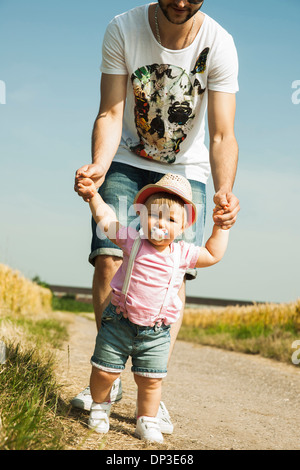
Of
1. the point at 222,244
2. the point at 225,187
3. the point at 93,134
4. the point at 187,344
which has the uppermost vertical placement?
the point at 93,134

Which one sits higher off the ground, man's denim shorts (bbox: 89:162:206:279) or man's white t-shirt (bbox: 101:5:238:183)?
man's white t-shirt (bbox: 101:5:238:183)

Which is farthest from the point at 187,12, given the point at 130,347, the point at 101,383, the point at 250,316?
A: the point at 250,316

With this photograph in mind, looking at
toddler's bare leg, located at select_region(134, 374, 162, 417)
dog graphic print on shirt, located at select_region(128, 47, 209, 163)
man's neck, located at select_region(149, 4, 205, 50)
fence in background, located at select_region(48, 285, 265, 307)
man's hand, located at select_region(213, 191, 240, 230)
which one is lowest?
fence in background, located at select_region(48, 285, 265, 307)

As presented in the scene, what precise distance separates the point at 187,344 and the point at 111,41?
290 inches

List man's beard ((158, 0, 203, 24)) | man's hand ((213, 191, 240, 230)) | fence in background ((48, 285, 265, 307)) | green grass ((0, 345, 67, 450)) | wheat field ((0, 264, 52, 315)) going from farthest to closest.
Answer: fence in background ((48, 285, 265, 307)) < wheat field ((0, 264, 52, 315)) < man's beard ((158, 0, 203, 24)) < man's hand ((213, 191, 240, 230)) < green grass ((0, 345, 67, 450))

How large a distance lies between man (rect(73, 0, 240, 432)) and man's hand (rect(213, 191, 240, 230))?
0.43 meters

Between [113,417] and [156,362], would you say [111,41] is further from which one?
[113,417]

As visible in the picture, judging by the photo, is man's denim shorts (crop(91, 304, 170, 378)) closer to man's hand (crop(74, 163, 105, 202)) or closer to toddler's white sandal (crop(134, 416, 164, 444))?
toddler's white sandal (crop(134, 416, 164, 444))

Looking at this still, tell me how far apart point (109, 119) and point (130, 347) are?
1359 millimetres

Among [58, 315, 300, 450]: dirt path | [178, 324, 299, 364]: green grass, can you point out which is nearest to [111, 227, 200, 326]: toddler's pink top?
[58, 315, 300, 450]: dirt path

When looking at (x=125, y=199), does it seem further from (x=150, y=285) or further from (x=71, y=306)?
(x=71, y=306)

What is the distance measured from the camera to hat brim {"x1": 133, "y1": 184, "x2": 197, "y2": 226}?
2.73 metres

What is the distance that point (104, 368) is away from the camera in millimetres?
2750
